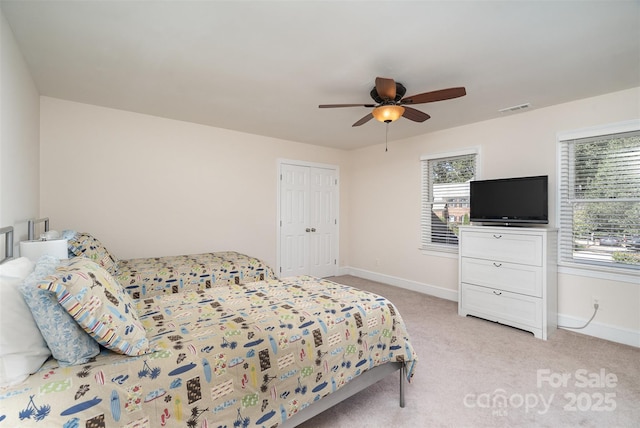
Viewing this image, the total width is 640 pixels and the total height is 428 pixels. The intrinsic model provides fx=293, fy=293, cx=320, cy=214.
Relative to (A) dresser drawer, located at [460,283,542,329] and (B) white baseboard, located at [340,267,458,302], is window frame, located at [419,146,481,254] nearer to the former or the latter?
(B) white baseboard, located at [340,267,458,302]

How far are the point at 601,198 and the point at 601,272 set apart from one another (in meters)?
0.78

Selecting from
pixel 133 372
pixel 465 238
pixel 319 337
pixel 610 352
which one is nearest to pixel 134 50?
pixel 133 372

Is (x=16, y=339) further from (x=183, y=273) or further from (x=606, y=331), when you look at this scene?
(x=606, y=331)

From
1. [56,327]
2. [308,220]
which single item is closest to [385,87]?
[56,327]

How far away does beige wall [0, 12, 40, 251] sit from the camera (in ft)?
5.99

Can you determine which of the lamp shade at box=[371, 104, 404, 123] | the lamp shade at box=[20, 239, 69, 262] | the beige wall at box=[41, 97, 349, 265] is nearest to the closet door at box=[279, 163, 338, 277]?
the beige wall at box=[41, 97, 349, 265]

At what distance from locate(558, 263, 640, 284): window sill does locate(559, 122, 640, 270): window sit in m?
0.04

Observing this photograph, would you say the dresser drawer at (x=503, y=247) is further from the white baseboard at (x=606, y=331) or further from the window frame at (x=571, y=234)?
the white baseboard at (x=606, y=331)

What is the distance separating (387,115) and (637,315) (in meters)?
3.14

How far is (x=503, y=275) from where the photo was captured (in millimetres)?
3361

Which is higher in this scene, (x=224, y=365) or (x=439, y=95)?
(x=439, y=95)

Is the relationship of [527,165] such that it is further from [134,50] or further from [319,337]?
[134,50]

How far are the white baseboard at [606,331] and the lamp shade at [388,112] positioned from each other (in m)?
2.98

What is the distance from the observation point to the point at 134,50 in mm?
2252
